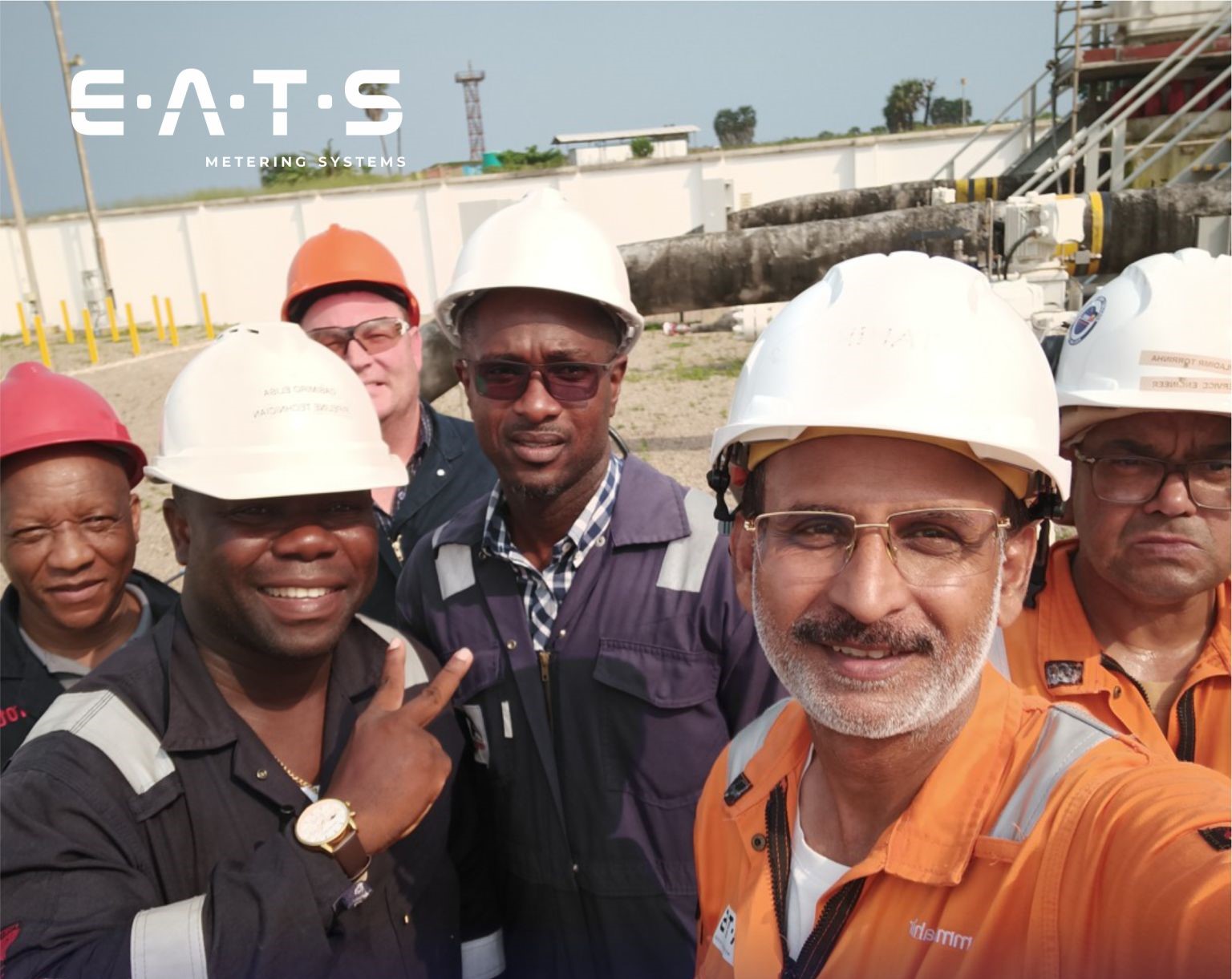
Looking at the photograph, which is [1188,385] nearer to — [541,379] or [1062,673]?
[1062,673]

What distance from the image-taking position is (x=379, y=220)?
2680 centimetres

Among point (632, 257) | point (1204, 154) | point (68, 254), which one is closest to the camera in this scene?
point (632, 257)

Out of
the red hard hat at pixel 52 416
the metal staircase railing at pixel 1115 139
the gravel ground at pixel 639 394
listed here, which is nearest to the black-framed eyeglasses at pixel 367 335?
the red hard hat at pixel 52 416

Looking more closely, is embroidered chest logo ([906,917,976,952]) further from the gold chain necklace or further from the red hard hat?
the red hard hat

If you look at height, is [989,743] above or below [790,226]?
below

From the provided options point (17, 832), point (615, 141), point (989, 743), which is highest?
point (615, 141)

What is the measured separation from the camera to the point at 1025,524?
1.60 meters

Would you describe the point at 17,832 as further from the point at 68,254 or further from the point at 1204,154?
the point at 68,254

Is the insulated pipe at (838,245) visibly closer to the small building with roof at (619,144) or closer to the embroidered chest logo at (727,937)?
the embroidered chest logo at (727,937)

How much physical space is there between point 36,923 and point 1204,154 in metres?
14.0

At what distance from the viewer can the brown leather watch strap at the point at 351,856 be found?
5.50 feet

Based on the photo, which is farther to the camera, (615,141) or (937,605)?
(615,141)

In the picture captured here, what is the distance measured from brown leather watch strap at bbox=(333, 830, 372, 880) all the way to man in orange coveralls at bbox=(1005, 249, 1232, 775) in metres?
1.45

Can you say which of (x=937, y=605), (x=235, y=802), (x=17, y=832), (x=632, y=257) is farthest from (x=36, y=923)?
(x=632, y=257)
